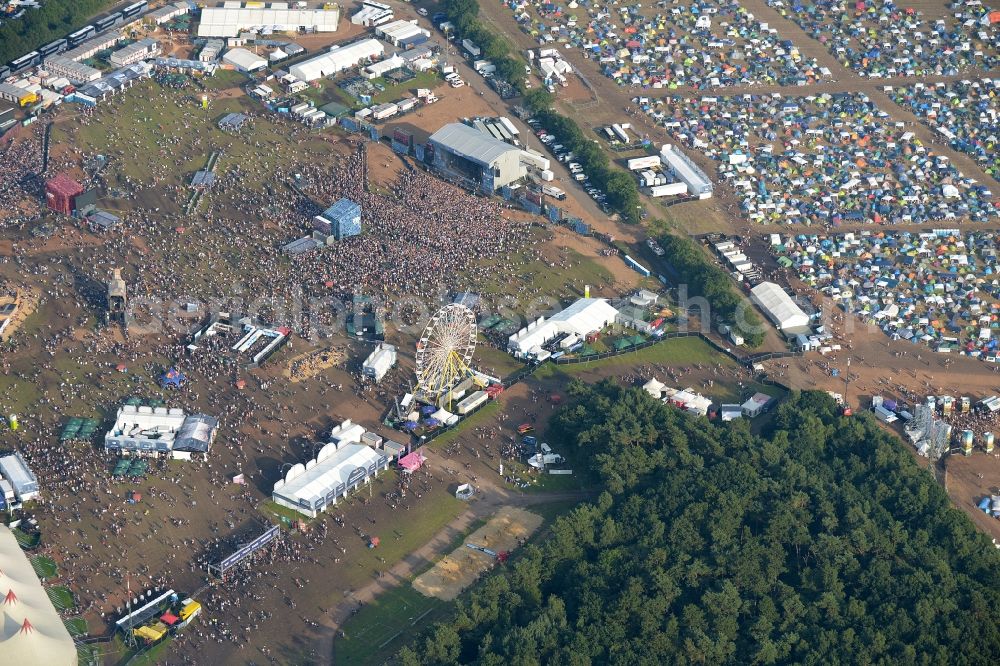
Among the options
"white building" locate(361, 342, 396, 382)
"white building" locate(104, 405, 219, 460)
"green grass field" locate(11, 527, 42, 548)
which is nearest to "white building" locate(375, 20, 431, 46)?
"white building" locate(361, 342, 396, 382)

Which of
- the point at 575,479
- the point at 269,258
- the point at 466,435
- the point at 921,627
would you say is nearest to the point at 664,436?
the point at 575,479

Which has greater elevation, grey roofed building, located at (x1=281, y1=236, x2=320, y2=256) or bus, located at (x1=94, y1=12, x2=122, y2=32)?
bus, located at (x1=94, y1=12, x2=122, y2=32)

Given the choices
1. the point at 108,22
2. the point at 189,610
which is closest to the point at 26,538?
the point at 189,610

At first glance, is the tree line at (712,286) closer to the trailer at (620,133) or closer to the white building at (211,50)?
the trailer at (620,133)

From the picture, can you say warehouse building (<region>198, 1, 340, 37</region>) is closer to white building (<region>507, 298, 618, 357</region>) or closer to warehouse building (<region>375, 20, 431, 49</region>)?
warehouse building (<region>375, 20, 431, 49</region>)

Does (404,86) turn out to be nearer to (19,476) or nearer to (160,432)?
(160,432)

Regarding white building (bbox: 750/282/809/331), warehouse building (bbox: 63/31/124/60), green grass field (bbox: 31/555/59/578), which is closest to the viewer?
green grass field (bbox: 31/555/59/578)

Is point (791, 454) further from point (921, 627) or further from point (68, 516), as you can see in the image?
point (68, 516)
